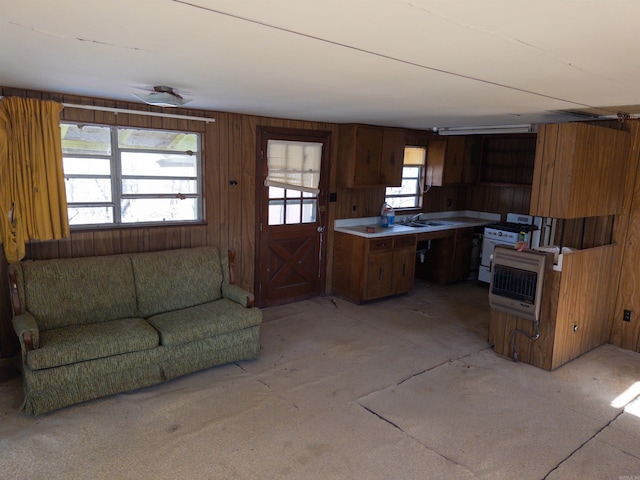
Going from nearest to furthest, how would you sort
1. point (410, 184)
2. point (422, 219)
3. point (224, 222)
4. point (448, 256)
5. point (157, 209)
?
point (157, 209)
point (224, 222)
point (448, 256)
point (410, 184)
point (422, 219)

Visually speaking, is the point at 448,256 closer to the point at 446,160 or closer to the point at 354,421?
the point at 446,160

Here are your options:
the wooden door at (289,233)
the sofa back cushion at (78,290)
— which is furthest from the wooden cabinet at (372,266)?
the sofa back cushion at (78,290)

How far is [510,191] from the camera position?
6.71m

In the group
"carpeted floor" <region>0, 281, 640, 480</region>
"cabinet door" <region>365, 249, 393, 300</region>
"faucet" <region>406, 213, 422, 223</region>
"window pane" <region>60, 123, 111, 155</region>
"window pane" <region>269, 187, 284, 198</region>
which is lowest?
"carpeted floor" <region>0, 281, 640, 480</region>

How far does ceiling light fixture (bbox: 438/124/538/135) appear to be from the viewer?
16.0ft

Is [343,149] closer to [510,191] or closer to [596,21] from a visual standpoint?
[510,191]

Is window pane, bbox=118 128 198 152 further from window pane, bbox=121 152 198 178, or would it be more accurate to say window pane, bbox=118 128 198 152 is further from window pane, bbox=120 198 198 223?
window pane, bbox=120 198 198 223

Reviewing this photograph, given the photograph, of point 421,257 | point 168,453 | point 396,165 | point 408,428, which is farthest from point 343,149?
point 168,453

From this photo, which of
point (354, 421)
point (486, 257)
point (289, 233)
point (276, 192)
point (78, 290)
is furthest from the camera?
point (486, 257)

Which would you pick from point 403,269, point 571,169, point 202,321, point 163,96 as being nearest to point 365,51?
point 163,96

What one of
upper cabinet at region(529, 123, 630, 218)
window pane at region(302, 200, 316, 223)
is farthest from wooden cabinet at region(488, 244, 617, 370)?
window pane at region(302, 200, 316, 223)

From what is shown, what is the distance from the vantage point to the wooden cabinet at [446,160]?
21.1 feet

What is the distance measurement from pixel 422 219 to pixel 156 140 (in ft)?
13.2

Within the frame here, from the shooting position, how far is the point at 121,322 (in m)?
3.51
